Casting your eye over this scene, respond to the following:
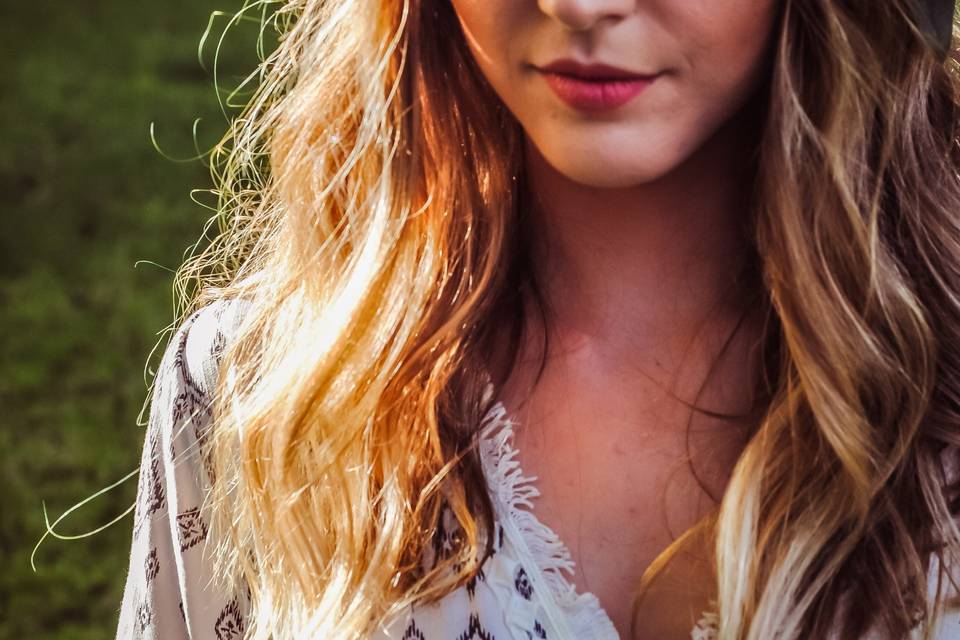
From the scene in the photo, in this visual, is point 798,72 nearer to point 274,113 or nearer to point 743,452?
point 743,452

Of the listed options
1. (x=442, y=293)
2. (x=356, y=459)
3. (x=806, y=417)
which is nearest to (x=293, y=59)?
(x=442, y=293)

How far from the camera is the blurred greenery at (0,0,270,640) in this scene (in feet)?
12.5

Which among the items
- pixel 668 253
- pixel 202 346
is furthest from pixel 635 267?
pixel 202 346

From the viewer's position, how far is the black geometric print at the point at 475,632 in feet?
4.71

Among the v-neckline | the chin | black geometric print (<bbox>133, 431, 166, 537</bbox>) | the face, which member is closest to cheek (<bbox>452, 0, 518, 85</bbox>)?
the face

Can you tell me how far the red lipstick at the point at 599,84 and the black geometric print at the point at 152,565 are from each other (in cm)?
77

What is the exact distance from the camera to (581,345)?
5.21 feet

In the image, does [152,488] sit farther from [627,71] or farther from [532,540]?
[627,71]

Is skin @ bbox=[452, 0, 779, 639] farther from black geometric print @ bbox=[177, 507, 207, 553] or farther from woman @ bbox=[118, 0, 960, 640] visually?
black geometric print @ bbox=[177, 507, 207, 553]

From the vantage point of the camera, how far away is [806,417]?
1439 mm

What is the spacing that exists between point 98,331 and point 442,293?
→ 3176mm

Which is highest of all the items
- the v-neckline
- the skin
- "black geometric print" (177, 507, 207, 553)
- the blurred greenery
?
the skin

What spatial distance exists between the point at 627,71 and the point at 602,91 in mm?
31

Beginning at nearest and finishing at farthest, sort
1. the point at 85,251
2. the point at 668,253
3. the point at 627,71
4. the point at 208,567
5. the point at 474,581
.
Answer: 1. the point at 627,71
2. the point at 474,581
3. the point at 668,253
4. the point at 208,567
5. the point at 85,251
